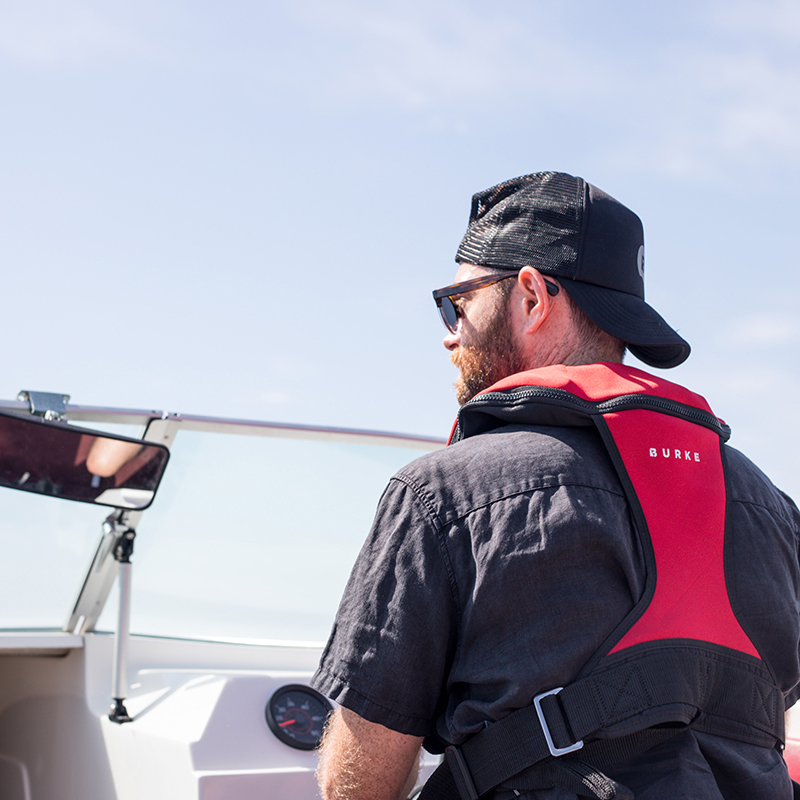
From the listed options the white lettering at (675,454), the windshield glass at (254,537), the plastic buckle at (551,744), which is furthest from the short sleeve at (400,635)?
the windshield glass at (254,537)

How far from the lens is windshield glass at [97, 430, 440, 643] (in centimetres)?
295

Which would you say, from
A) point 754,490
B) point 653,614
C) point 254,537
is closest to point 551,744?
point 653,614

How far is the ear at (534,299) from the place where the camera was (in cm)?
157

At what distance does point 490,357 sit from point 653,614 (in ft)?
1.89

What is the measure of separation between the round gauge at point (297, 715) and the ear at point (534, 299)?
139cm

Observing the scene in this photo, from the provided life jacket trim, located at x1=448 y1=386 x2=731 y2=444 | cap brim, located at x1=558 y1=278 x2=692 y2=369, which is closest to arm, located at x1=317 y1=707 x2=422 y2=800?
life jacket trim, located at x1=448 y1=386 x2=731 y2=444

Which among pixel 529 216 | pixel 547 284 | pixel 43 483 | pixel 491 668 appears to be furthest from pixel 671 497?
pixel 43 483

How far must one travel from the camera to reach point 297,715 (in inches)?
98.5

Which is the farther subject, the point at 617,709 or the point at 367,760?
the point at 367,760

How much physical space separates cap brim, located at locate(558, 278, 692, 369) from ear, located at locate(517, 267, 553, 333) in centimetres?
4

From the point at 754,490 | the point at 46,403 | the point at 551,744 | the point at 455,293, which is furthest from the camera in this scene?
the point at 46,403

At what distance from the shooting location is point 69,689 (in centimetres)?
279

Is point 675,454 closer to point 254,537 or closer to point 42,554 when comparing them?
point 254,537

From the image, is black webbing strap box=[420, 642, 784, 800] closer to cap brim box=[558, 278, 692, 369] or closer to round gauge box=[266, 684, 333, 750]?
cap brim box=[558, 278, 692, 369]
